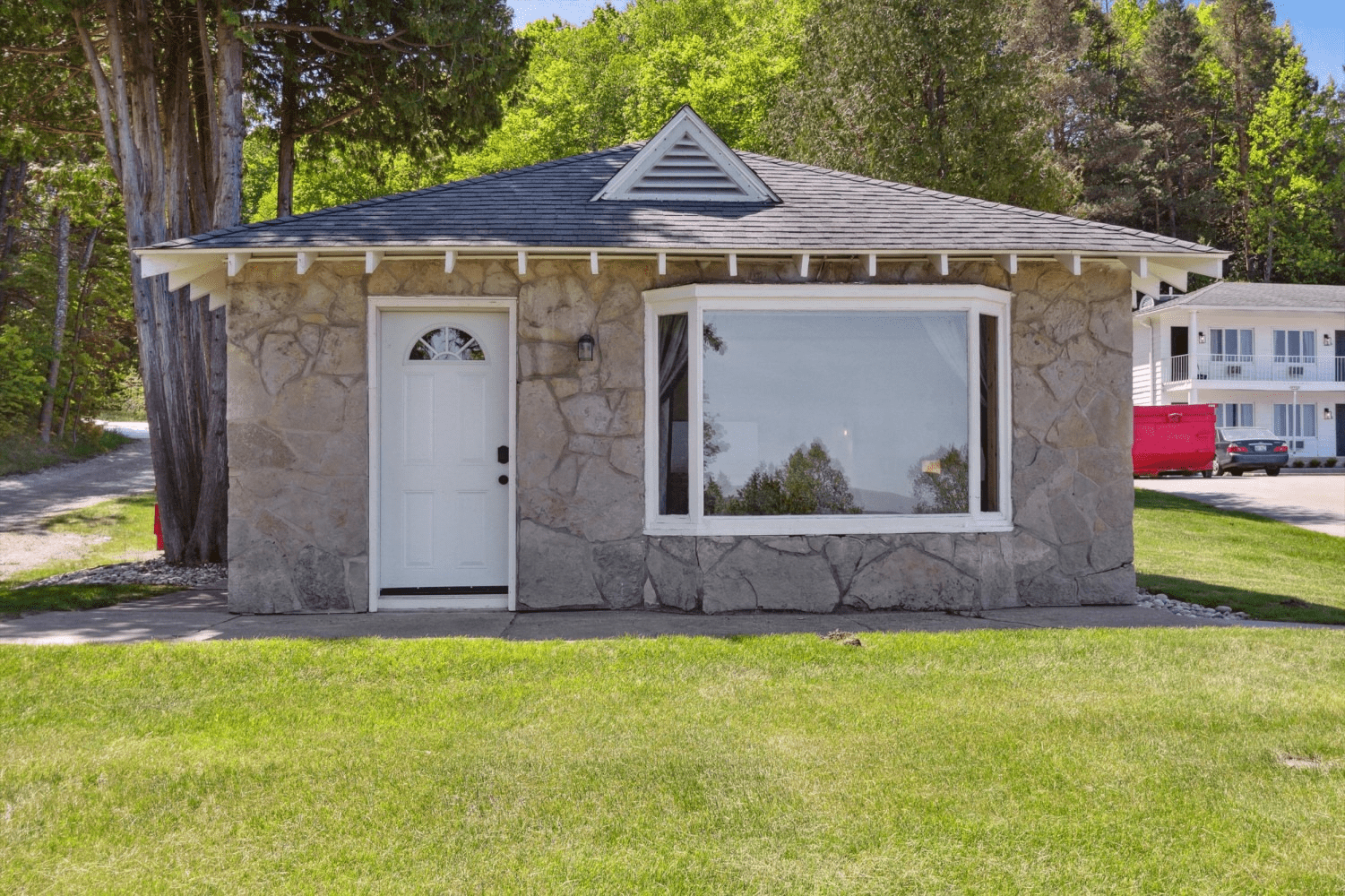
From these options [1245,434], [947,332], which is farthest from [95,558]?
[1245,434]

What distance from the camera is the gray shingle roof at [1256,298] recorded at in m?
35.0

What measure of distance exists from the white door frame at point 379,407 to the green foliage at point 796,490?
157 centimetres

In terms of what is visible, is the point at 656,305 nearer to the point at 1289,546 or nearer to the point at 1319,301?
the point at 1289,546

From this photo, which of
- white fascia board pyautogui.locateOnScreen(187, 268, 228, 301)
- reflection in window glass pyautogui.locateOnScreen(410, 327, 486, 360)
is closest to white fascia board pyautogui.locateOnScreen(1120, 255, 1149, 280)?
reflection in window glass pyautogui.locateOnScreen(410, 327, 486, 360)

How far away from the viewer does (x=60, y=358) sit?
26516 millimetres

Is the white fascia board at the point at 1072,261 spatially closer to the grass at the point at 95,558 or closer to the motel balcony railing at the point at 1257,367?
the grass at the point at 95,558

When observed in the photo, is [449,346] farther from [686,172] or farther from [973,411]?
[973,411]

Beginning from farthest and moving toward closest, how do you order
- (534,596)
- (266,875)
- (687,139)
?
(687,139) < (534,596) < (266,875)

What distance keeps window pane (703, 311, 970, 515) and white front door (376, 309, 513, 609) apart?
1728mm

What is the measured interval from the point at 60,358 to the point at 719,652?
85.2 ft

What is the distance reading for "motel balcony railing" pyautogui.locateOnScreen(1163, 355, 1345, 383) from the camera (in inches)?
1394

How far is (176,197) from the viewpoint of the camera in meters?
11.8

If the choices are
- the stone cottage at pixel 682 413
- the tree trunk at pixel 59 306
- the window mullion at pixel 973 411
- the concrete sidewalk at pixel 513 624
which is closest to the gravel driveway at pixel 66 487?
the tree trunk at pixel 59 306

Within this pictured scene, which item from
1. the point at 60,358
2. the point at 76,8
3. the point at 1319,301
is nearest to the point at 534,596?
the point at 76,8
